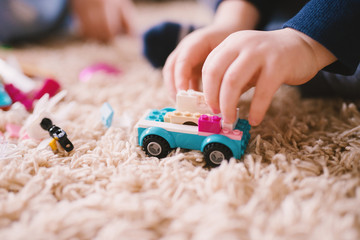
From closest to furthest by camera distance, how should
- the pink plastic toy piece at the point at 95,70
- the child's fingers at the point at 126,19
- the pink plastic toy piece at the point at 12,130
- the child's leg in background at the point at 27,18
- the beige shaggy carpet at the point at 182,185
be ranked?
the beige shaggy carpet at the point at 182,185 < the pink plastic toy piece at the point at 12,130 < the pink plastic toy piece at the point at 95,70 < the child's leg in background at the point at 27,18 < the child's fingers at the point at 126,19

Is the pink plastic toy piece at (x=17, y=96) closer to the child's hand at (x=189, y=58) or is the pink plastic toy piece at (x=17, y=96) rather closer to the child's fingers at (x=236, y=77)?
the child's hand at (x=189, y=58)

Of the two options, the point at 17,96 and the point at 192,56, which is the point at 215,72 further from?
the point at 17,96

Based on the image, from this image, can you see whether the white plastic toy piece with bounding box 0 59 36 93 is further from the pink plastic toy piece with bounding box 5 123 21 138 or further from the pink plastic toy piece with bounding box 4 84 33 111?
the pink plastic toy piece with bounding box 5 123 21 138

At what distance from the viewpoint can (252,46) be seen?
17.1 inches

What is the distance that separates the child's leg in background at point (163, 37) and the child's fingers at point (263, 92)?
0.50 meters

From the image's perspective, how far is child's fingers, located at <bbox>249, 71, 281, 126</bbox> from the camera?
1.42 feet

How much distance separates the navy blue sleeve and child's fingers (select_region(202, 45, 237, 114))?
14 cm

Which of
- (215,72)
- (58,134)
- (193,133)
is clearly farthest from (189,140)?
(58,134)

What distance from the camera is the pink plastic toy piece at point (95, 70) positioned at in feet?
2.90

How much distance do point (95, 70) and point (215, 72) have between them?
0.57 m

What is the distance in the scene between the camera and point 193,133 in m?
0.48

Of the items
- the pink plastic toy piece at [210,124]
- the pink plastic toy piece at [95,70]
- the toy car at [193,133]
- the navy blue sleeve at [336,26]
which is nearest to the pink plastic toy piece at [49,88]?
the pink plastic toy piece at [95,70]

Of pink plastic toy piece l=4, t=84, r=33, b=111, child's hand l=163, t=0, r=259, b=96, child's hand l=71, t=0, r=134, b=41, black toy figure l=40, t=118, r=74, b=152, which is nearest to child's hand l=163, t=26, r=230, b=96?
child's hand l=163, t=0, r=259, b=96

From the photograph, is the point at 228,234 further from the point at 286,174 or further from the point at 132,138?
the point at 132,138
